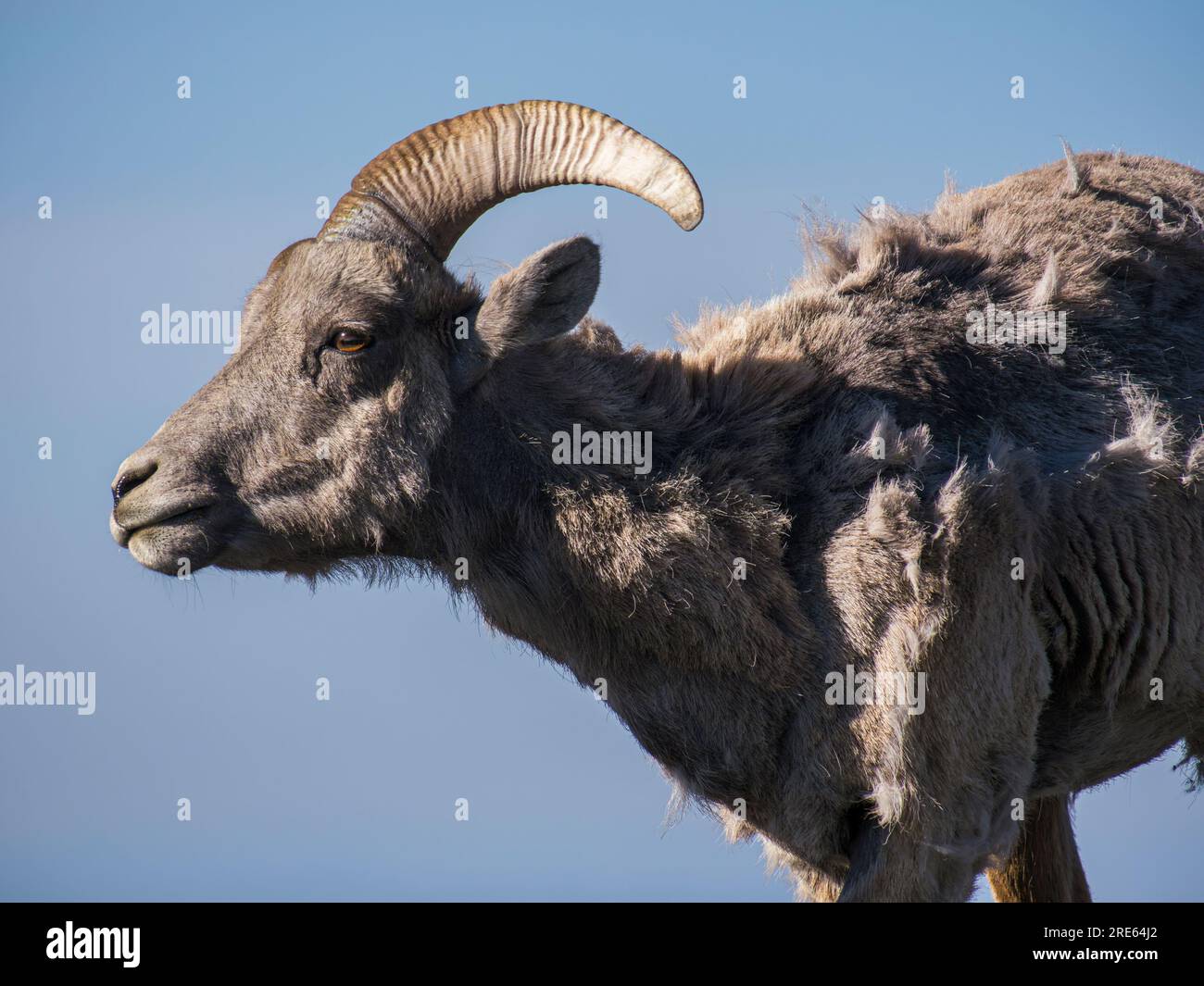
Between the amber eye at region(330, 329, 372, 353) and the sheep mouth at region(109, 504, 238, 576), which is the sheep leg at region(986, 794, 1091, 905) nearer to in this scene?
the amber eye at region(330, 329, 372, 353)

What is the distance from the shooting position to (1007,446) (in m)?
11.5

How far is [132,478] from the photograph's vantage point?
1117cm

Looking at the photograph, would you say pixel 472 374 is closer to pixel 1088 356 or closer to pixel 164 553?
pixel 164 553

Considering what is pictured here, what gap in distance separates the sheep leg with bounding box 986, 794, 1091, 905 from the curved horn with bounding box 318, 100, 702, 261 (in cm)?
681

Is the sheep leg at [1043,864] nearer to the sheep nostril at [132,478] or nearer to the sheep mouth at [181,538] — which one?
the sheep mouth at [181,538]

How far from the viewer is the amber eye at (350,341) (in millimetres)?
11102

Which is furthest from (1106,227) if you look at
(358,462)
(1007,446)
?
(358,462)

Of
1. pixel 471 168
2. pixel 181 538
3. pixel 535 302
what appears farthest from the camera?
pixel 471 168

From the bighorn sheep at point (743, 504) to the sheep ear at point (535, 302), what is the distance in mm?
21

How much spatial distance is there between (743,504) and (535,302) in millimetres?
2051

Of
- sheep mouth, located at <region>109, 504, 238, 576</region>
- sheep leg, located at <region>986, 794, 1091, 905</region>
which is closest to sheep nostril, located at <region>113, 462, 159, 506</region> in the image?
sheep mouth, located at <region>109, 504, 238, 576</region>

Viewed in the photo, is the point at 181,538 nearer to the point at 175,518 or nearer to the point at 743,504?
the point at 175,518

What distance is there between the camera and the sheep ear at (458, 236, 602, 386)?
1114 cm

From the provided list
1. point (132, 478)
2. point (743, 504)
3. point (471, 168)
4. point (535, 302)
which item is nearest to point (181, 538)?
point (132, 478)
